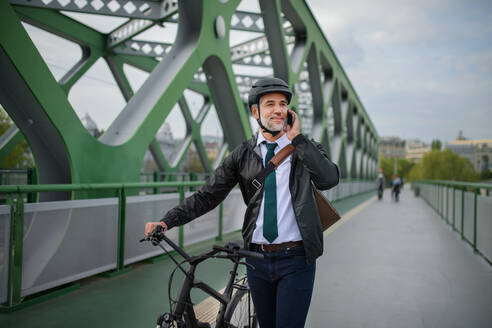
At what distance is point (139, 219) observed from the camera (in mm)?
5609

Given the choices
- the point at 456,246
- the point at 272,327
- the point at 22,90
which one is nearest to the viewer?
the point at 272,327

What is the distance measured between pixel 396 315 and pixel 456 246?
484cm

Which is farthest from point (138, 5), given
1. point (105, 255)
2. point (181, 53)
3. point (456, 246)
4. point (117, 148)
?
point (456, 246)

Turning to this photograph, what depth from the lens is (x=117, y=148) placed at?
239 inches

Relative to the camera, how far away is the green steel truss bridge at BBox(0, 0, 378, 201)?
197 inches

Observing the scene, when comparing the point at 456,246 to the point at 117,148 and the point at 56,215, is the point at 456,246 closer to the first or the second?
the point at 117,148

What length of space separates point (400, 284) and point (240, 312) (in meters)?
3.42

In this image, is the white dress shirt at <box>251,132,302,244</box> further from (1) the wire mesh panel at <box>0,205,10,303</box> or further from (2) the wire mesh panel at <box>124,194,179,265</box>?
(2) the wire mesh panel at <box>124,194,179,265</box>

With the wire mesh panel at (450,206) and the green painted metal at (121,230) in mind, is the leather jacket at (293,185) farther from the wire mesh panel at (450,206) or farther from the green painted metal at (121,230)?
the wire mesh panel at (450,206)

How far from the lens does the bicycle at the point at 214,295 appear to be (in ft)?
6.22

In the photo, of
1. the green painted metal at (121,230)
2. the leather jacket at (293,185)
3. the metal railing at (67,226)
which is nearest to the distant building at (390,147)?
the metal railing at (67,226)

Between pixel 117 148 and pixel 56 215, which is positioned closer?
pixel 56 215

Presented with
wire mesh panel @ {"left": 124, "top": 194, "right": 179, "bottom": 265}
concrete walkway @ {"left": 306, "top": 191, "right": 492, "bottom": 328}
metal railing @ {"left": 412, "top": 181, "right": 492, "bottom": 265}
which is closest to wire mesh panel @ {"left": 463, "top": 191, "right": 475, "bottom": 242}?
metal railing @ {"left": 412, "top": 181, "right": 492, "bottom": 265}

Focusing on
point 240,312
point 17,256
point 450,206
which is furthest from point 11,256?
point 450,206
